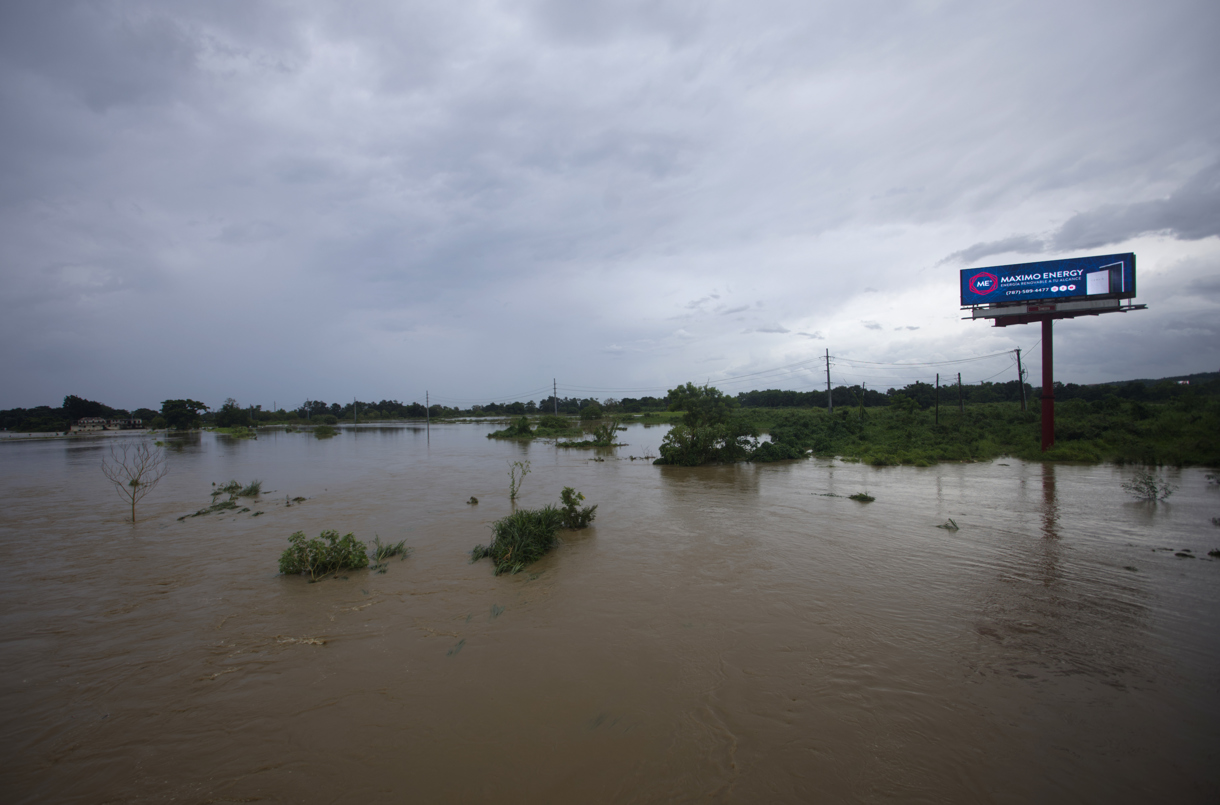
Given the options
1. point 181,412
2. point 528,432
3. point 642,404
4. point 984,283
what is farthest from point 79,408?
point 984,283

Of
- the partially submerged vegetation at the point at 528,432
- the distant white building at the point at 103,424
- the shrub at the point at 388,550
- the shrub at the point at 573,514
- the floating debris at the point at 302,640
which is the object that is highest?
the distant white building at the point at 103,424

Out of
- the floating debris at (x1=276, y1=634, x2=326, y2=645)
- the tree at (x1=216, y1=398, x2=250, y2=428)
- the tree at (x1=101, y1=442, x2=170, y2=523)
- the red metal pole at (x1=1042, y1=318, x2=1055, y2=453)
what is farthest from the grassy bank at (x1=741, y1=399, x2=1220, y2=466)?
the tree at (x1=216, y1=398, x2=250, y2=428)

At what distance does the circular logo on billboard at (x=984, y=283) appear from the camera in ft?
58.0

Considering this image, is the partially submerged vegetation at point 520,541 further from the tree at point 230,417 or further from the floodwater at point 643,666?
the tree at point 230,417

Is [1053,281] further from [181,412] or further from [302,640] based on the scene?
[181,412]

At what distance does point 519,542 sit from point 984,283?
63.8 feet

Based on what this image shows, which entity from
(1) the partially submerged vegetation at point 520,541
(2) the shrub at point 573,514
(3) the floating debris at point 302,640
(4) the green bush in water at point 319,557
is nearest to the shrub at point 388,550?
(4) the green bush in water at point 319,557

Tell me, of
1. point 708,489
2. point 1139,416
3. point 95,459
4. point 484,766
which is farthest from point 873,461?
point 95,459

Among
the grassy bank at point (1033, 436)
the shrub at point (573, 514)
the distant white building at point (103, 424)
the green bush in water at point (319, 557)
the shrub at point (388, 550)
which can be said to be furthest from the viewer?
the distant white building at point (103, 424)

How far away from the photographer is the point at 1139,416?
18453 mm

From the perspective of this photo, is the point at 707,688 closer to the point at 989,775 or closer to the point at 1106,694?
the point at 989,775

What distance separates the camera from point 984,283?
17.8m

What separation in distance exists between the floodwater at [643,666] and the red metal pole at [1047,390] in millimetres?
8058

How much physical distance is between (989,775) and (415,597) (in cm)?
598
